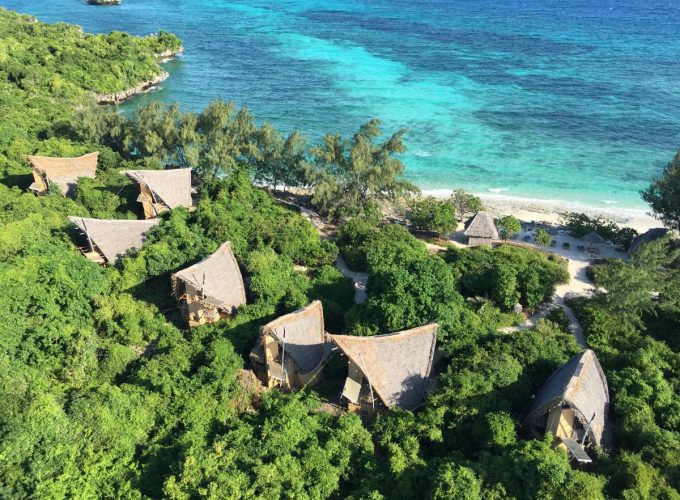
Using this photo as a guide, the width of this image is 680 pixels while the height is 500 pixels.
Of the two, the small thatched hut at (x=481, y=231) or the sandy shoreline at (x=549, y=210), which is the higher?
the small thatched hut at (x=481, y=231)

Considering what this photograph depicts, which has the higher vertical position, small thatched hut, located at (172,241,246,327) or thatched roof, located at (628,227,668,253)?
thatched roof, located at (628,227,668,253)

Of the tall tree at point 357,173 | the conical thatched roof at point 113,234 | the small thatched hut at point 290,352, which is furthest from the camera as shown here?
the tall tree at point 357,173

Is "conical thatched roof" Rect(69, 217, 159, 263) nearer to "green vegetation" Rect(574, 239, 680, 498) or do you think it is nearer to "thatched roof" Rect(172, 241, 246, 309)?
"thatched roof" Rect(172, 241, 246, 309)

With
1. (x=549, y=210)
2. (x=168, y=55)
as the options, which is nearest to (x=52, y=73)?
(x=168, y=55)

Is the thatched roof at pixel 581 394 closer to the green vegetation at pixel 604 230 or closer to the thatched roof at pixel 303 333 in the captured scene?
the thatched roof at pixel 303 333

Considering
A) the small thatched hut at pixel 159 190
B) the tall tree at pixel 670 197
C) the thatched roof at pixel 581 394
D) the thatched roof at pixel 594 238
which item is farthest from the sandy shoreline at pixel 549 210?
the thatched roof at pixel 581 394

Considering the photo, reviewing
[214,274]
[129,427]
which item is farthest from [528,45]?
[129,427]

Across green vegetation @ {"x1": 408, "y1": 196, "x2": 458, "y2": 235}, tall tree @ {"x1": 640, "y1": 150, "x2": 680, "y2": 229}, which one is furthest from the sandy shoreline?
green vegetation @ {"x1": 408, "y1": 196, "x2": 458, "y2": 235}
